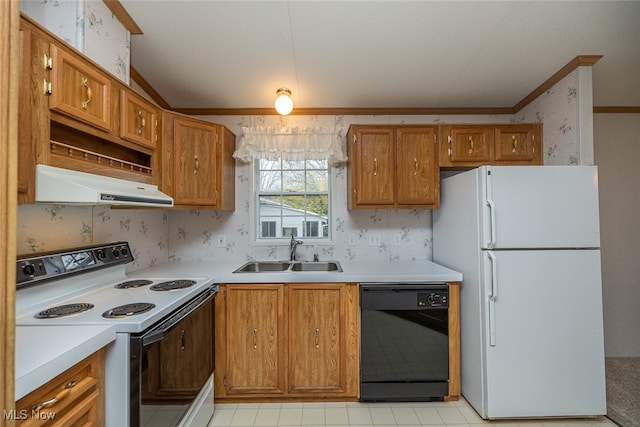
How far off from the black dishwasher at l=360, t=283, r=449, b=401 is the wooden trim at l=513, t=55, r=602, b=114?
1.79 meters

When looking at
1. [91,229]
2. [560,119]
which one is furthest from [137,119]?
[560,119]

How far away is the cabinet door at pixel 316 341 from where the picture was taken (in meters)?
2.10

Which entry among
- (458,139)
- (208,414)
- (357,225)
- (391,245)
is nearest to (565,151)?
(458,139)

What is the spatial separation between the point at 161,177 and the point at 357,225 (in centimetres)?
170

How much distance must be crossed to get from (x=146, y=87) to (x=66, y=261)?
59.8 inches

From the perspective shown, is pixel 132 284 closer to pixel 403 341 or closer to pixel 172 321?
pixel 172 321

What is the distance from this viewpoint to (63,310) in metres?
1.32

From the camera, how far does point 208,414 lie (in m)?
1.89

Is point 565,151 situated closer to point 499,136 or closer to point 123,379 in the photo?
point 499,136

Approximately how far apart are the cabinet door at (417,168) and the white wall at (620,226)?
1725 mm

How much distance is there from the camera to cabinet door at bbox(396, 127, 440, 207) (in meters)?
2.49

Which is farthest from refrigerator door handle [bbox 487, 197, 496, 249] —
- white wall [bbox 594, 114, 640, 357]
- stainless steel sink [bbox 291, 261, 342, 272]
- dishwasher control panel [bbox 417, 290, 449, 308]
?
white wall [bbox 594, 114, 640, 357]

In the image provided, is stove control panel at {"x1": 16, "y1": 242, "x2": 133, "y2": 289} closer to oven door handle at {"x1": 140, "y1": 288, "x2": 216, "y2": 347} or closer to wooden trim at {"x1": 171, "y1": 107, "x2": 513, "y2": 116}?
oven door handle at {"x1": 140, "y1": 288, "x2": 216, "y2": 347}

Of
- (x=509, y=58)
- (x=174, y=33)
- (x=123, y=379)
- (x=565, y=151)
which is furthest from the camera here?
(x=565, y=151)
